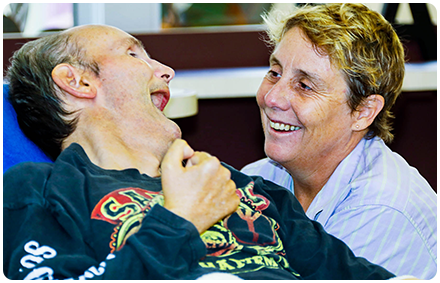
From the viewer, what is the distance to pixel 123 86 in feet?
4.34

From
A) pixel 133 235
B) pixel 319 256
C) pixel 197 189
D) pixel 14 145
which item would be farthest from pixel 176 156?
pixel 14 145

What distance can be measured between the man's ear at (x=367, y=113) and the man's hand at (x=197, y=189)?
0.73m

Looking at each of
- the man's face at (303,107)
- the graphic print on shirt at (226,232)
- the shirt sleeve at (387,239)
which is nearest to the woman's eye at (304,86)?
the man's face at (303,107)

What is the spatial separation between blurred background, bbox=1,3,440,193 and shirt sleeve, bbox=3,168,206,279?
8.21 ft

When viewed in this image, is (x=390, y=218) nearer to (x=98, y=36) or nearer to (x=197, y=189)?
(x=197, y=189)

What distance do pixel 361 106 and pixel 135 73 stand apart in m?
0.75

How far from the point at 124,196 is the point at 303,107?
2.36 ft

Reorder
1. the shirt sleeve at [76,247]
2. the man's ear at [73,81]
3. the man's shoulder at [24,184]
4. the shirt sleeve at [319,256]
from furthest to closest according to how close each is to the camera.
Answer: the man's ear at [73,81]
the shirt sleeve at [319,256]
the man's shoulder at [24,184]
the shirt sleeve at [76,247]

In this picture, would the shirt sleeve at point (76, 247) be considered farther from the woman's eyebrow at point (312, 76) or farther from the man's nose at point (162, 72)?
the woman's eyebrow at point (312, 76)

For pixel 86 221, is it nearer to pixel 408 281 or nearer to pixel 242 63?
pixel 408 281

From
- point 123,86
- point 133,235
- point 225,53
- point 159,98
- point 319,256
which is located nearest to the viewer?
point 133,235

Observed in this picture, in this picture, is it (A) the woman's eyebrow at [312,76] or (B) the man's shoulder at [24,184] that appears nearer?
(B) the man's shoulder at [24,184]

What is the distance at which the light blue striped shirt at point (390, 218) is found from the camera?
1.35 metres

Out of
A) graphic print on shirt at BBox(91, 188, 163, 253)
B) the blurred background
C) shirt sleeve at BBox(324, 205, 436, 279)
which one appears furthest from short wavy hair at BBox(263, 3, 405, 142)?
the blurred background
